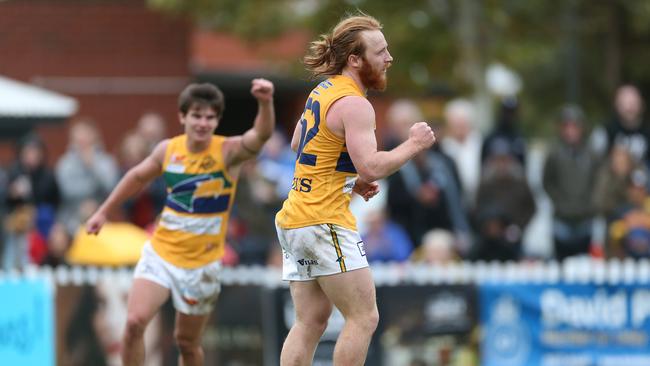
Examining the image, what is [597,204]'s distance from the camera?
45.0 ft

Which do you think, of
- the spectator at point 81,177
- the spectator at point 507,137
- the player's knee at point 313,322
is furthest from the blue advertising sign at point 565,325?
the player's knee at point 313,322

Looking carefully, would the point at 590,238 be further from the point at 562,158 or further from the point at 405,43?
the point at 405,43

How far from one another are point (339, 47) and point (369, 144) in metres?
0.70

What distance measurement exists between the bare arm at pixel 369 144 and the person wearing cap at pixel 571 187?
690cm

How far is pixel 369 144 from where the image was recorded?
286 inches

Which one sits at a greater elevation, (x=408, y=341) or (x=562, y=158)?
(x=562, y=158)

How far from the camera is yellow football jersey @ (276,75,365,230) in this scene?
7.50 m

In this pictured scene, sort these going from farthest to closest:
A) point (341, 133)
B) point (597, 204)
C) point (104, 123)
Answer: point (104, 123) → point (597, 204) → point (341, 133)

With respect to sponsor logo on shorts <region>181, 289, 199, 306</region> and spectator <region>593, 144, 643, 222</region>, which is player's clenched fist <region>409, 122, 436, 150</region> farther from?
spectator <region>593, 144, 643, 222</region>

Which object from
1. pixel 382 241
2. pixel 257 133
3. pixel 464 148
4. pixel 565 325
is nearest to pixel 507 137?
pixel 464 148

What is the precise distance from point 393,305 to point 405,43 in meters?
8.72

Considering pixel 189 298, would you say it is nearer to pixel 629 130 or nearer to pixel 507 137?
pixel 507 137

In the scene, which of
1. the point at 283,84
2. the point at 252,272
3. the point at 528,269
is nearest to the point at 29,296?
the point at 252,272

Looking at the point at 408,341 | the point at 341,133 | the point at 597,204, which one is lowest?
the point at 408,341
